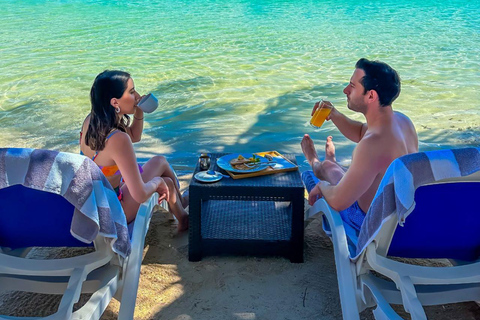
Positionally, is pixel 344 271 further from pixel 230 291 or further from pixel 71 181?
pixel 71 181

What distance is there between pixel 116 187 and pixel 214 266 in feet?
2.56

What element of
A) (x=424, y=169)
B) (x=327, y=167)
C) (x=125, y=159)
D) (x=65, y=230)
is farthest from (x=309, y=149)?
(x=65, y=230)

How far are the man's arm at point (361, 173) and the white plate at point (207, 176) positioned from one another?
768 mm

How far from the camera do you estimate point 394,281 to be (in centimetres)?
230

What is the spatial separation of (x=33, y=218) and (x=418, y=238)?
5.88 ft

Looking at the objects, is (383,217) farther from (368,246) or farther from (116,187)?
(116,187)

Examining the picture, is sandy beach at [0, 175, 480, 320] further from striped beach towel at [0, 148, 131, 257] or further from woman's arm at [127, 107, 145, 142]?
woman's arm at [127, 107, 145, 142]

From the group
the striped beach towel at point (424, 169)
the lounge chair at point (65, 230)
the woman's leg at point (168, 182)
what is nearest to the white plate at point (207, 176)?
the woman's leg at point (168, 182)

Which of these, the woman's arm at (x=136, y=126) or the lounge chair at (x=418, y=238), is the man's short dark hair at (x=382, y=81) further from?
the woman's arm at (x=136, y=126)

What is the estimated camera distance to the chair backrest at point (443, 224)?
212 centimetres

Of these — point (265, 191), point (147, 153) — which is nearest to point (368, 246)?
point (265, 191)

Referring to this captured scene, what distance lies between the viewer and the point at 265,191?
300 centimetres

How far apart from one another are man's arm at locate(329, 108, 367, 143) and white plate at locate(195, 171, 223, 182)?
0.96 metres

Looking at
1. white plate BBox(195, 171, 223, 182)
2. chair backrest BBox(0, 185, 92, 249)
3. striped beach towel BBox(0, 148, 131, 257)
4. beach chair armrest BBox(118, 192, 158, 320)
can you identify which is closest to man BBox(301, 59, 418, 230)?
white plate BBox(195, 171, 223, 182)
